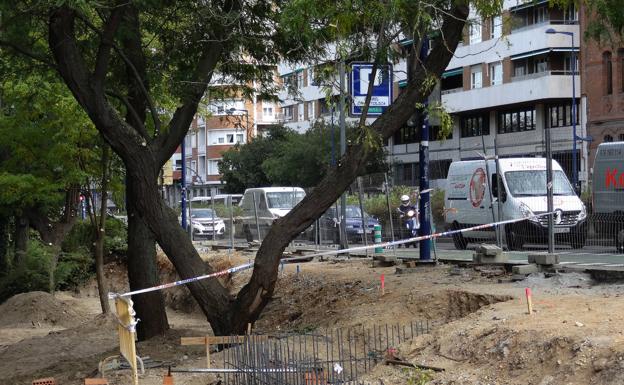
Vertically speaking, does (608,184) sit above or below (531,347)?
above

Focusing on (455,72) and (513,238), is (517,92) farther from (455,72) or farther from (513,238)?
(513,238)

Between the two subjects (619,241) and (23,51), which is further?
(619,241)

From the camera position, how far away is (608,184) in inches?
821

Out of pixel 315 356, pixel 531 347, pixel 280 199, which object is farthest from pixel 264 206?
pixel 531 347

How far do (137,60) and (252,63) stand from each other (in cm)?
204

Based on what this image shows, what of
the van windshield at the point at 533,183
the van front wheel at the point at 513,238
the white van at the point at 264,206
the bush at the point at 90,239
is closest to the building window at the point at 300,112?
the white van at the point at 264,206

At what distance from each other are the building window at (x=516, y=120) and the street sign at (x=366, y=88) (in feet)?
110

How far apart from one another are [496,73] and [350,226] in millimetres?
29251

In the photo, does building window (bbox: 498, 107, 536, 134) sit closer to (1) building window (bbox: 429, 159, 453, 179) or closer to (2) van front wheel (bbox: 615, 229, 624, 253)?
(1) building window (bbox: 429, 159, 453, 179)

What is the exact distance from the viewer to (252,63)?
15703mm

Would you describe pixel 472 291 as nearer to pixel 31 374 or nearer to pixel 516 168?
pixel 31 374

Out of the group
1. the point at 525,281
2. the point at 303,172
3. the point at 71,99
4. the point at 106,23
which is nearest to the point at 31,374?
the point at 106,23

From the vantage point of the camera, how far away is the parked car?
32812 millimetres

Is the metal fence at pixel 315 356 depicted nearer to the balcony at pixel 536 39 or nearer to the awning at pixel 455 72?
the balcony at pixel 536 39
